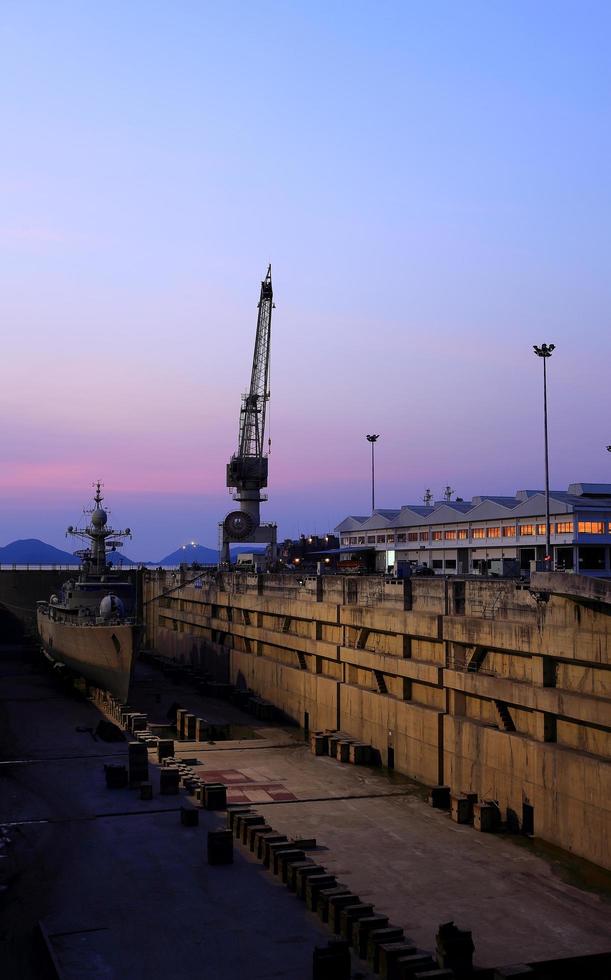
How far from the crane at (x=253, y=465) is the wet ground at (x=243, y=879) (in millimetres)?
64152

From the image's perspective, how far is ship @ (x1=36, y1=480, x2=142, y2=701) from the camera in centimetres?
6975

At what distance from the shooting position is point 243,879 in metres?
31.4

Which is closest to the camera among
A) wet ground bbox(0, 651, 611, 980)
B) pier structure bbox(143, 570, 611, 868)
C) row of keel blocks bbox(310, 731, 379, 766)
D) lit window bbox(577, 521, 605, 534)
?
wet ground bbox(0, 651, 611, 980)

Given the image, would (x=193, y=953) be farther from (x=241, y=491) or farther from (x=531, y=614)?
(x=241, y=491)

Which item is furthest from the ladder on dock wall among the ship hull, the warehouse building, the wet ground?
the ship hull

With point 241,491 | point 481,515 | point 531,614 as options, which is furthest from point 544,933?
point 241,491

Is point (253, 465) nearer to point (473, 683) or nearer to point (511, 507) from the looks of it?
point (511, 507)

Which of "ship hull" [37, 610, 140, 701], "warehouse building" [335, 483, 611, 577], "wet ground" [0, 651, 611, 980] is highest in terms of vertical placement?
"warehouse building" [335, 483, 611, 577]

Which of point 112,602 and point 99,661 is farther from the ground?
point 112,602

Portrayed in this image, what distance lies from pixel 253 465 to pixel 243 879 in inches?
3601

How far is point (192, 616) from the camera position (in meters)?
103

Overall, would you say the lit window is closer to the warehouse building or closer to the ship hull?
the warehouse building

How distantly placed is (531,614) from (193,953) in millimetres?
19592

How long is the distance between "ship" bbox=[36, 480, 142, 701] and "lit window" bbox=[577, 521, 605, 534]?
41190 millimetres
